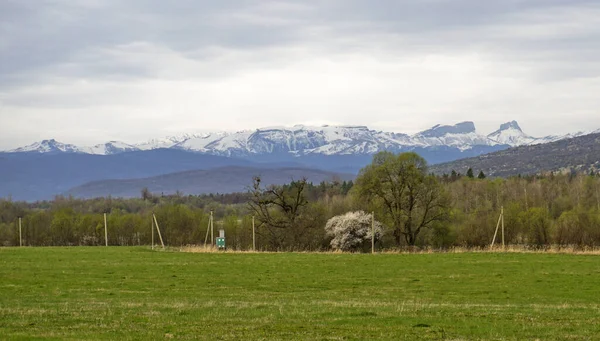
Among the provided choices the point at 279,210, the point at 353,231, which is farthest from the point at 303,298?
the point at 279,210

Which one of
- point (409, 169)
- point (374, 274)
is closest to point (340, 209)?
point (409, 169)

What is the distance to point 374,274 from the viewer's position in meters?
42.9

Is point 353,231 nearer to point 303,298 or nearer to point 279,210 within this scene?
point 279,210

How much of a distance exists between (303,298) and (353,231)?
168 ft

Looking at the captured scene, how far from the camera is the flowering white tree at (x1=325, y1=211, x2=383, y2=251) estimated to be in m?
80.1

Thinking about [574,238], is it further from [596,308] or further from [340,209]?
[596,308]

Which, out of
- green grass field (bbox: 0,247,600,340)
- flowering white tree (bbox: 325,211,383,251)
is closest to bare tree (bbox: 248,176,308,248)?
flowering white tree (bbox: 325,211,383,251)

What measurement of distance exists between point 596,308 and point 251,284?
1691 centimetres

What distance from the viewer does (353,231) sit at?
81125 mm

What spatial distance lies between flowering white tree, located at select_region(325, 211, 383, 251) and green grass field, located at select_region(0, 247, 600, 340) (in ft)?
80.3

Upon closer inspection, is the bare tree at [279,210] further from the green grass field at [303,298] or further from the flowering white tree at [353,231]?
the green grass field at [303,298]

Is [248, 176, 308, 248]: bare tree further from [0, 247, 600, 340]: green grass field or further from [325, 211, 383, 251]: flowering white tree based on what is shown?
[0, 247, 600, 340]: green grass field

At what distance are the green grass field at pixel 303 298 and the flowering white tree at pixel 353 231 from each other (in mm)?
24479


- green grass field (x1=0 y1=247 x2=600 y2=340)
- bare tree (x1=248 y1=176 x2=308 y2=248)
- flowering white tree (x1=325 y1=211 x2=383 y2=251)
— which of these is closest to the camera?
green grass field (x1=0 y1=247 x2=600 y2=340)
